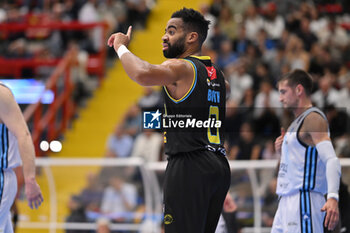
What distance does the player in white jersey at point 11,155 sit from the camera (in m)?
5.24

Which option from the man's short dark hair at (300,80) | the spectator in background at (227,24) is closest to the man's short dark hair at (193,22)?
the man's short dark hair at (300,80)

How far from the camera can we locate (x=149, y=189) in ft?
32.3

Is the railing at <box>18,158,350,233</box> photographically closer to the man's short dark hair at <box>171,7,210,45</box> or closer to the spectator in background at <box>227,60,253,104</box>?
the spectator in background at <box>227,60,253,104</box>

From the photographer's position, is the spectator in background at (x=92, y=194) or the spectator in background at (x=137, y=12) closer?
the spectator in background at (x=92, y=194)

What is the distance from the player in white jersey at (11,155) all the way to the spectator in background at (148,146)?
21.3 feet

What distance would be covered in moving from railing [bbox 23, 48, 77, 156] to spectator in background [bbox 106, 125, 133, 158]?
72.4 inches

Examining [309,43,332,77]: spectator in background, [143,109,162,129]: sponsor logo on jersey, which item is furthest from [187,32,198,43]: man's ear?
[309,43,332,77]: spectator in background

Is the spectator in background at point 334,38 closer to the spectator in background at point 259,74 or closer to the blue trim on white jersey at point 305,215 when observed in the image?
the spectator in background at point 259,74

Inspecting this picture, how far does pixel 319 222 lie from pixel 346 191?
935 mm

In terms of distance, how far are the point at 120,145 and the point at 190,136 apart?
7.98 meters

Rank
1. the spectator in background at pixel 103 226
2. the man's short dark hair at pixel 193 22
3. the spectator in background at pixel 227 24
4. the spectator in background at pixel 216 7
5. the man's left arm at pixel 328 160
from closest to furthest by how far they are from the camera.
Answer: the man's short dark hair at pixel 193 22, the man's left arm at pixel 328 160, the spectator in background at pixel 103 226, the spectator in background at pixel 227 24, the spectator in background at pixel 216 7

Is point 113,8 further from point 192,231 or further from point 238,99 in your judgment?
point 192,231

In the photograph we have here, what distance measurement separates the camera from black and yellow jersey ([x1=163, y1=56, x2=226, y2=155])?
473 cm

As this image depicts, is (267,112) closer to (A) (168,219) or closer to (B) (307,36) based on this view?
(B) (307,36)
